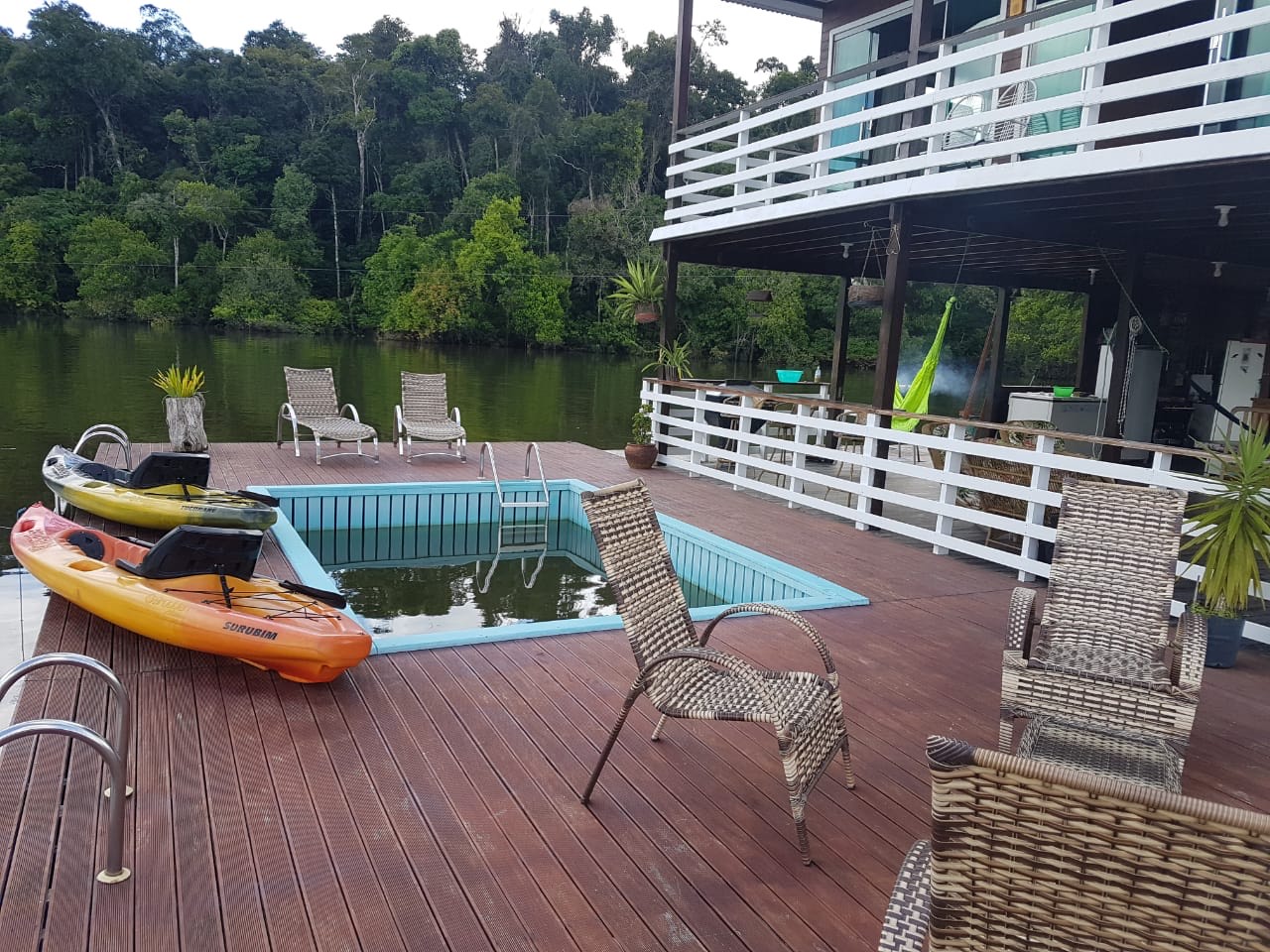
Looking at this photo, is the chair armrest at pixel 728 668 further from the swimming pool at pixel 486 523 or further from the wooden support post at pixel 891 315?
the wooden support post at pixel 891 315

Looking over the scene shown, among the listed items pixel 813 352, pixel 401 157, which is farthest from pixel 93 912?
pixel 401 157

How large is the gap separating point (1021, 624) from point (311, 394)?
315 inches

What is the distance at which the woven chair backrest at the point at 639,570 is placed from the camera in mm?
2977

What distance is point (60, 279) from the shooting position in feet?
135

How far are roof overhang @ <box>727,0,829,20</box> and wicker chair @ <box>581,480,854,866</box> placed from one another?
8.90m

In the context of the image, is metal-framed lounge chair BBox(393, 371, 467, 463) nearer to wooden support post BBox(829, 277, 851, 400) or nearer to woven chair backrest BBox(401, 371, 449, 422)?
woven chair backrest BBox(401, 371, 449, 422)

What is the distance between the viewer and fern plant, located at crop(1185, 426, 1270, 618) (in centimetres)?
407

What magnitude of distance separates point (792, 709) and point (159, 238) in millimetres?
46993

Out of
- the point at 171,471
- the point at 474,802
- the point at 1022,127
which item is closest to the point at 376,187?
the point at 1022,127

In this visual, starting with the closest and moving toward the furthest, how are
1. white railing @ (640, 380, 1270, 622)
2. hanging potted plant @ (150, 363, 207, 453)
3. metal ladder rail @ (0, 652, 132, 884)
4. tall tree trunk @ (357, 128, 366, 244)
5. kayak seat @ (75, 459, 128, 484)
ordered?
metal ladder rail @ (0, 652, 132, 884) < white railing @ (640, 380, 1270, 622) < kayak seat @ (75, 459, 128, 484) < hanging potted plant @ (150, 363, 207, 453) < tall tree trunk @ (357, 128, 366, 244)

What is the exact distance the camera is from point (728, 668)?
2793 millimetres

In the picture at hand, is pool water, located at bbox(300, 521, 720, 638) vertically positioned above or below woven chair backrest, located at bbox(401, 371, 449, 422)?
below

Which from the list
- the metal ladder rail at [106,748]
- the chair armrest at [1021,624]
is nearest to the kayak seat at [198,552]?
the metal ladder rail at [106,748]

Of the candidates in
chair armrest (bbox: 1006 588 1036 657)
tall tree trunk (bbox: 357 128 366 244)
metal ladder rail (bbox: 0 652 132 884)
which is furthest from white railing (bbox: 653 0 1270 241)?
tall tree trunk (bbox: 357 128 366 244)
